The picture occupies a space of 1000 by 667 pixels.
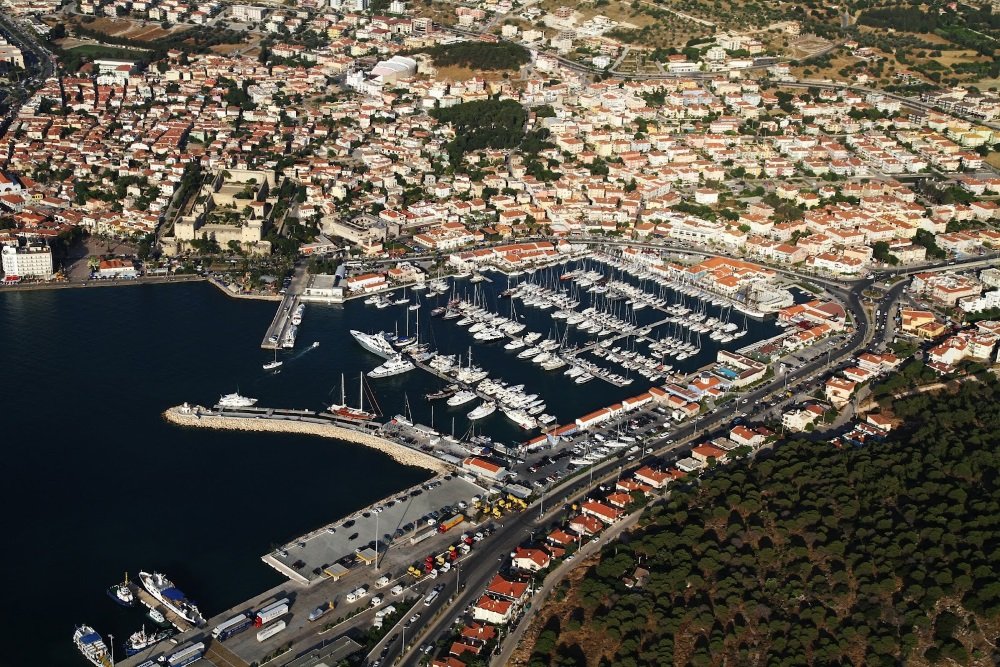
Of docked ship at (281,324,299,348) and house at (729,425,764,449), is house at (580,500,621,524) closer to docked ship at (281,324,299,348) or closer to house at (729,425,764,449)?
house at (729,425,764,449)

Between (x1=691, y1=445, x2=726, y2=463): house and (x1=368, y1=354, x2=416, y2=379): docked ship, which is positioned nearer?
(x1=691, y1=445, x2=726, y2=463): house

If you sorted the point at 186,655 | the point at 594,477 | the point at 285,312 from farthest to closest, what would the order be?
the point at 285,312
the point at 594,477
the point at 186,655

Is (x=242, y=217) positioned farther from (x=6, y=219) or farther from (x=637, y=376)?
(x=637, y=376)

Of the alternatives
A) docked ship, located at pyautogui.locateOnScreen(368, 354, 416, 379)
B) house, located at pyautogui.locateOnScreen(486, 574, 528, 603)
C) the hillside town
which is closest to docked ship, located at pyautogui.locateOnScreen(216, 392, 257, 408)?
the hillside town

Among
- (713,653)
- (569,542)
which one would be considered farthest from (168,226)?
(713,653)

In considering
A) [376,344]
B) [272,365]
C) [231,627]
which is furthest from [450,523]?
[376,344]

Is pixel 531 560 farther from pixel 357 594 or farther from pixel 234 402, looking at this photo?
pixel 234 402
